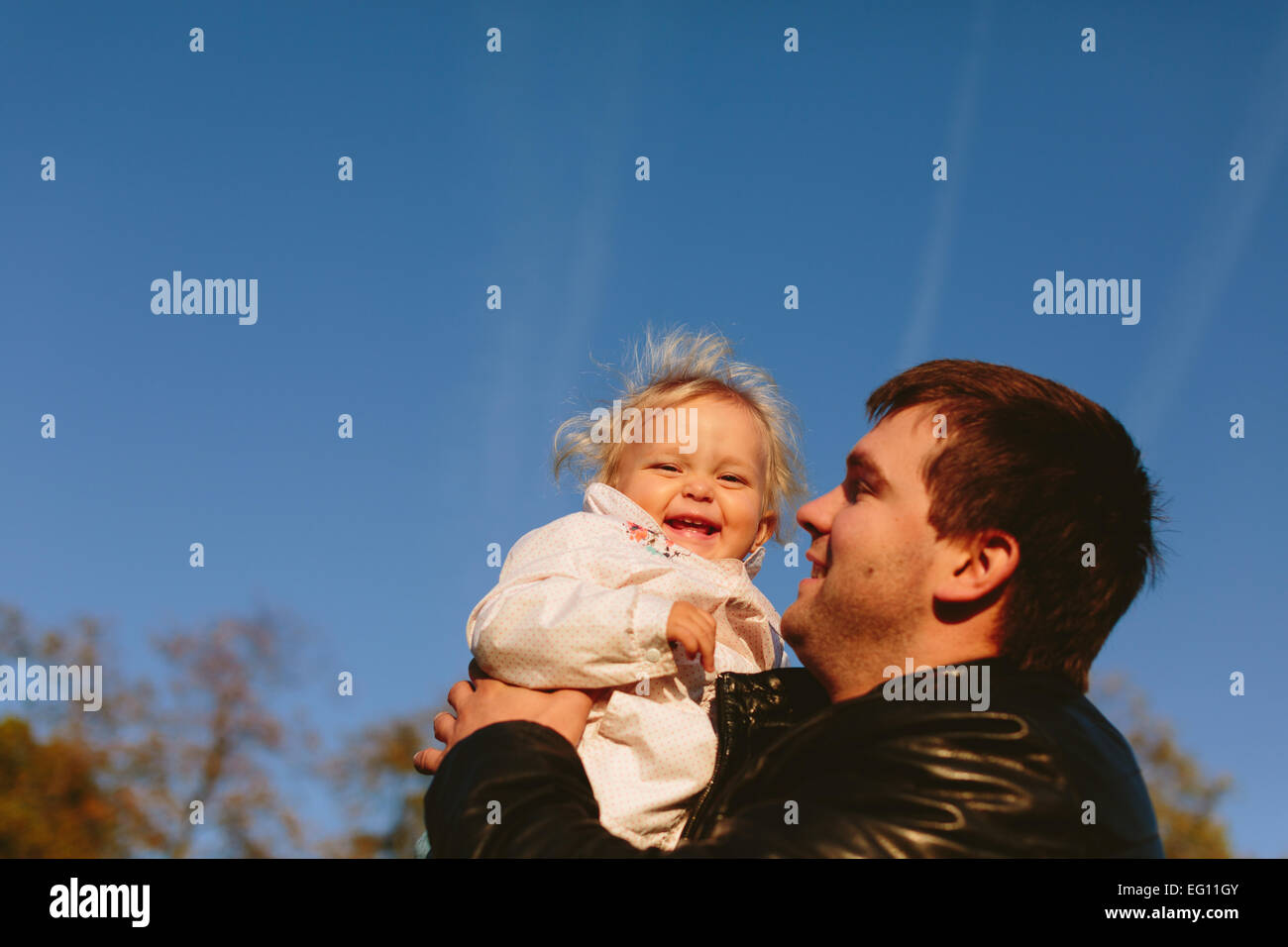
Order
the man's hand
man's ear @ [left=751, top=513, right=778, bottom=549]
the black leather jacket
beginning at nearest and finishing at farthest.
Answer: the black leather jacket < the man's hand < man's ear @ [left=751, top=513, right=778, bottom=549]

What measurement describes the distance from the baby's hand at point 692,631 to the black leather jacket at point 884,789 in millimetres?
369

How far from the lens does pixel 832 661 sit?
121 inches

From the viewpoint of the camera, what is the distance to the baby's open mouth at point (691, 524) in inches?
166

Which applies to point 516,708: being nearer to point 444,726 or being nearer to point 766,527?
point 444,726

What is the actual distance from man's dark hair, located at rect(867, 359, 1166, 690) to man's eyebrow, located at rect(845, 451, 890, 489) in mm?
137

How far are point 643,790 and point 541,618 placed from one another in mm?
585

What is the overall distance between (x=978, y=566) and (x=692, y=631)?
2.80ft

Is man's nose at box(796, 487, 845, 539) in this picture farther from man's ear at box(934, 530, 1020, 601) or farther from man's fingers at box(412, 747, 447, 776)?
man's fingers at box(412, 747, 447, 776)

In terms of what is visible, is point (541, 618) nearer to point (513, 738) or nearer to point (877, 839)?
point (513, 738)

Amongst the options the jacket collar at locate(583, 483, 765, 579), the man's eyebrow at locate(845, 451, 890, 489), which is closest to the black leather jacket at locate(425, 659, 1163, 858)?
the man's eyebrow at locate(845, 451, 890, 489)

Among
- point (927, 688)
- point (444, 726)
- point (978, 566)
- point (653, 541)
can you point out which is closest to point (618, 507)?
point (653, 541)

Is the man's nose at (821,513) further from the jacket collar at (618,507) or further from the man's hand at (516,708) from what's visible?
the man's hand at (516,708)

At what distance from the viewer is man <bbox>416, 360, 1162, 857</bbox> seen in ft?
7.65
